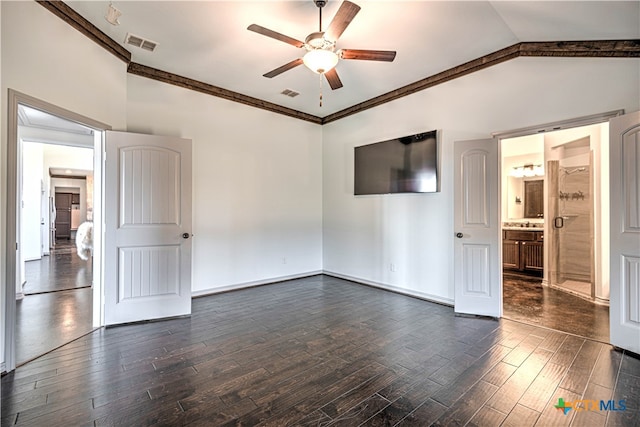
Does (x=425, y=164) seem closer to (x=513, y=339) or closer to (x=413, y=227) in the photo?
(x=413, y=227)

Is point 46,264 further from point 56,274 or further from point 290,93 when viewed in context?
point 290,93

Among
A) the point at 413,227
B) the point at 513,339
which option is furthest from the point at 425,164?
the point at 513,339

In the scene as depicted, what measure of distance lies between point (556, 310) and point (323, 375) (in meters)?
3.38

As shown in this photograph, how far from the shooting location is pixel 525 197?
21.8 feet

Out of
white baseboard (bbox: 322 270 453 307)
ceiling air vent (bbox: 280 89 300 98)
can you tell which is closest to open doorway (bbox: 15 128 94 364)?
ceiling air vent (bbox: 280 89 300 98)

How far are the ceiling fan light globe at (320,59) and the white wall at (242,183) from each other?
2426 millimetres

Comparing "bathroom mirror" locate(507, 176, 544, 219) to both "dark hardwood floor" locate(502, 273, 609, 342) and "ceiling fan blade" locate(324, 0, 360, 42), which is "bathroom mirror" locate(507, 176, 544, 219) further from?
"ceiling fan blade" locate(324, 0, 360, 42)

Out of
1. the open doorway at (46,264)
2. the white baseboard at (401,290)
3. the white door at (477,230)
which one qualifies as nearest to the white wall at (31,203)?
the open doorway at (46,264)

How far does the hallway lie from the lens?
2.86 m

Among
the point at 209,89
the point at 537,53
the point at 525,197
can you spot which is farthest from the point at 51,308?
the point at 525,197

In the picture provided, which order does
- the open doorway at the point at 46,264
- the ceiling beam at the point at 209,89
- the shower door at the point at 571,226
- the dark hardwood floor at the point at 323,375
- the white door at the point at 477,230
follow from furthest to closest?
the shower door at the point at 571,226, the ceiling beam at the point at 209,89, the white door at the point at 477,230, the open doorway at the point at 46,264, the dark hardwood floor at the point at 323,375

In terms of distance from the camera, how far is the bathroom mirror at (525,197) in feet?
21.2

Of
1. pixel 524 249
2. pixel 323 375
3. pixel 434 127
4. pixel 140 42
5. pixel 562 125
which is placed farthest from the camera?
pixel 524 249

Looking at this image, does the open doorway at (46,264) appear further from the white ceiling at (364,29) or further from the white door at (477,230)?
the white door at (477,230)
